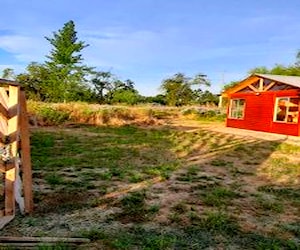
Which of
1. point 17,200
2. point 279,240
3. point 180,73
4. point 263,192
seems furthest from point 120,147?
point 180,73

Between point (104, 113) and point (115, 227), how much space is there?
55.9ft

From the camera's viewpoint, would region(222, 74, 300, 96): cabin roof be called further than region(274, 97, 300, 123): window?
Yes

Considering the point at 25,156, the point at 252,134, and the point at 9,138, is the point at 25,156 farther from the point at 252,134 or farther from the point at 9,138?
the point at 252,134

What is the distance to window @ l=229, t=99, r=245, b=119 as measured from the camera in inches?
886

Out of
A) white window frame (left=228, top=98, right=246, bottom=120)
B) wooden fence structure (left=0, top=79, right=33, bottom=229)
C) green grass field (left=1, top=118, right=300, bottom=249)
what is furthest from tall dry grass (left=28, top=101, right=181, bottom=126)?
wooden fence structure (left=0, top=79, right=33, bottom=229)

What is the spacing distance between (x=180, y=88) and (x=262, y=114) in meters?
28.7

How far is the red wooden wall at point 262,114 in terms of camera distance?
18.3 metres

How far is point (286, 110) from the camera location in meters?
18.8

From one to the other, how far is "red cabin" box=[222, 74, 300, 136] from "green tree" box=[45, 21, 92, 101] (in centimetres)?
2098

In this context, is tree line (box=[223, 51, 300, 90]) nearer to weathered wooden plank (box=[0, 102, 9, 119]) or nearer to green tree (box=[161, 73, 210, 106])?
green tree (box=[161, 73, 210, 106])

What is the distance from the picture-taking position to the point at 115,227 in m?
4.22

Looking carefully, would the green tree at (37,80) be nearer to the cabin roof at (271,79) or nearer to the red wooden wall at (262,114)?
the cabin roof at (271,79)

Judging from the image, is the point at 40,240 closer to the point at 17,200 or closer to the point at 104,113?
the point at 17,200

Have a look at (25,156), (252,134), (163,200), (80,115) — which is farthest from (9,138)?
(80,115)
